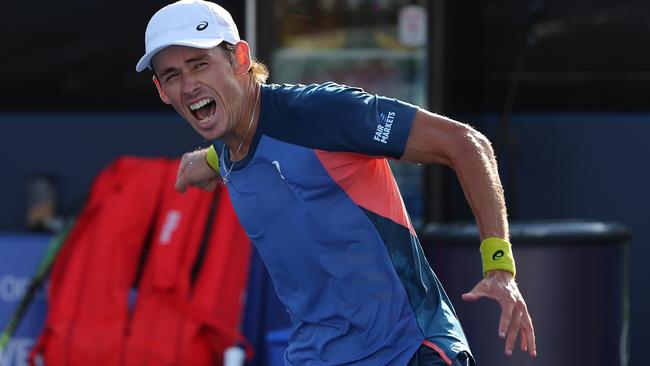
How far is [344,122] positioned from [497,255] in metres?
0.49

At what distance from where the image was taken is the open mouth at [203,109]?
3523mm

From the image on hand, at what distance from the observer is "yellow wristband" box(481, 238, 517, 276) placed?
3.27 m

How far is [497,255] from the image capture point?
129 inches

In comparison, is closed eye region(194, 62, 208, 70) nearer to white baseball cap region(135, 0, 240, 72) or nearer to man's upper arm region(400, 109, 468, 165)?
white baseball cap region(135, 0, 240, 72)

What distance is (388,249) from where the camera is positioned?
346 centimetres

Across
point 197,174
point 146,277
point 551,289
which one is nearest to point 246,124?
point 197,174

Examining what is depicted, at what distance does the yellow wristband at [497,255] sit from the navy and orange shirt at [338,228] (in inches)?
10.6

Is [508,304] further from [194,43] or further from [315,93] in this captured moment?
[194,43]

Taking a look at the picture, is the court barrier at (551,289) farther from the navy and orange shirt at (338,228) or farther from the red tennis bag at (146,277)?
the navy and orange shirt at (338,228)

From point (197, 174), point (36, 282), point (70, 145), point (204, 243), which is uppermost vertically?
point (197, 174)

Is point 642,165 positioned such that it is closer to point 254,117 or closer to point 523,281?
Answer: point 523,281

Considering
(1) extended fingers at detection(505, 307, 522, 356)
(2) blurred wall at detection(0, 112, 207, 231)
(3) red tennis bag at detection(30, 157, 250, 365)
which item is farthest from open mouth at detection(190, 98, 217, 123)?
(2) blurred wall at detection(0, 112, 207, 231)

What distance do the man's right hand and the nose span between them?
1.88ft

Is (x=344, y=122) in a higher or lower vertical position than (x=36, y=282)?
higher
